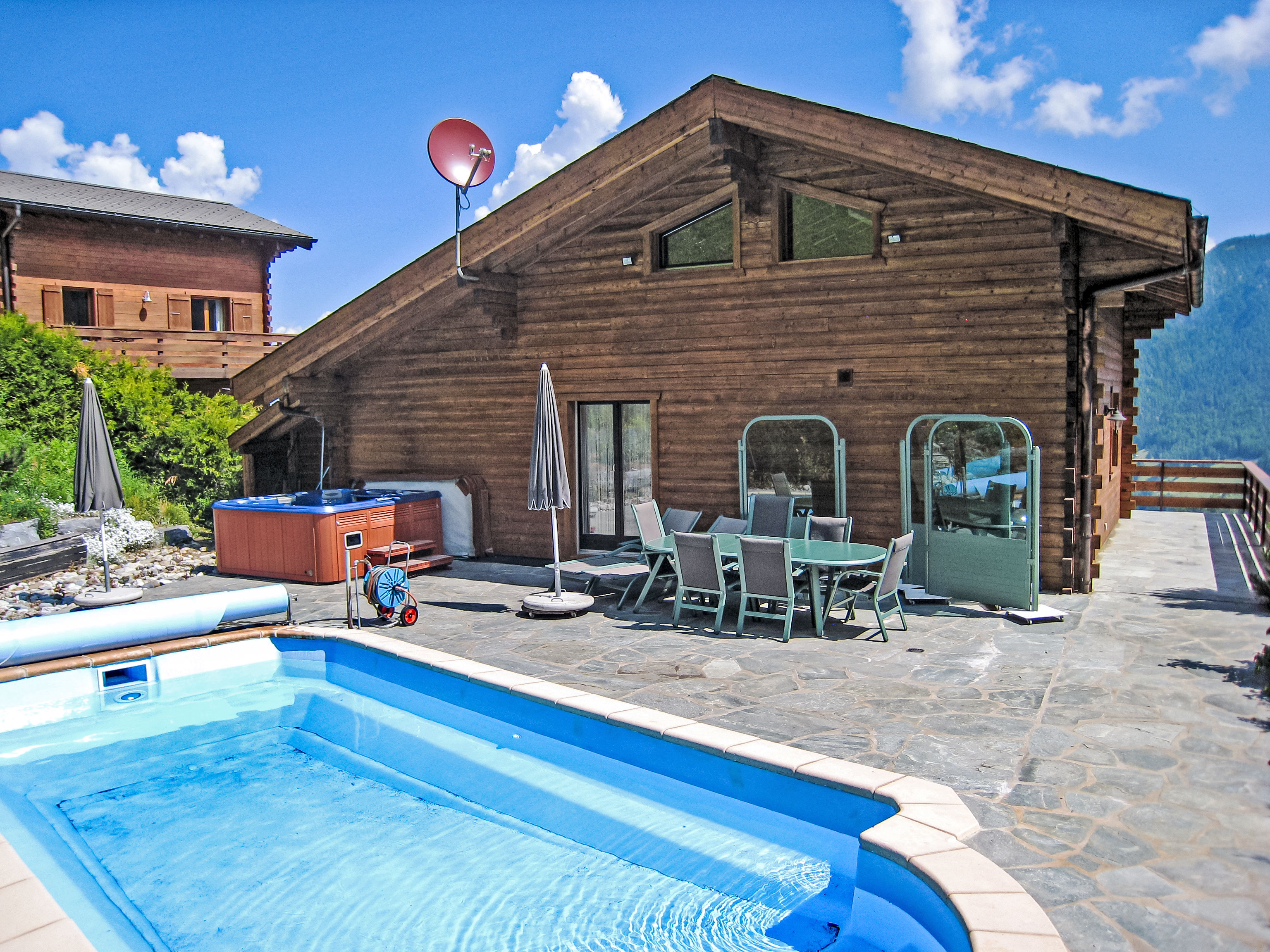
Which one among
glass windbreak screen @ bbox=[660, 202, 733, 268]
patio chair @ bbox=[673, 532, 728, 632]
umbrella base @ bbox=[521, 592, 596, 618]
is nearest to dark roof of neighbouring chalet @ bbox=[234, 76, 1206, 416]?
glass windbreak screen @ bbox=[660, 202, 733, 268]

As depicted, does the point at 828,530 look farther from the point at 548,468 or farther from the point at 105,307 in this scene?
the point at 105,307

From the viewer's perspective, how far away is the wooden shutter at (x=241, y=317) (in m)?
24.0

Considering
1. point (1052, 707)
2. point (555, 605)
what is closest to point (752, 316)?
point (555, 605)

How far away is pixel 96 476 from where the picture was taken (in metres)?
9.53

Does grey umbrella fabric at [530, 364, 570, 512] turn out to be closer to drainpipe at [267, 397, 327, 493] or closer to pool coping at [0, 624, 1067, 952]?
pool coping at [0, 624, 1067, 952]

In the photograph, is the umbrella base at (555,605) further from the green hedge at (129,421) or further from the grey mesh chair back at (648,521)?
the green hedge at (129,421)

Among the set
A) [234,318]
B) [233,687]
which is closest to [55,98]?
[234,318]

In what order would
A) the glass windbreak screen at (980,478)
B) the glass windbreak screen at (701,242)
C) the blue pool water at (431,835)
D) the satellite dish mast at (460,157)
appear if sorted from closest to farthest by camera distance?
the blue pool water at (431,835) → the glass windbreak screen at (980,478) → the glass windbreak screen at (701,242) → the satellite dish mast at (460,157)

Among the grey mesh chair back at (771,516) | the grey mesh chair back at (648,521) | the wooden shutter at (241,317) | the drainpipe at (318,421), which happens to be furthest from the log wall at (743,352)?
the wooden shutter at (241,317)

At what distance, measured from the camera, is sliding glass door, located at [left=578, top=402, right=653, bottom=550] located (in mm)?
→ 11688

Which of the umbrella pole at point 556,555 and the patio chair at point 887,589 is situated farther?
the umbrella pole at point 556,555

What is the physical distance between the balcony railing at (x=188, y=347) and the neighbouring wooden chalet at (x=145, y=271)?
2 cm

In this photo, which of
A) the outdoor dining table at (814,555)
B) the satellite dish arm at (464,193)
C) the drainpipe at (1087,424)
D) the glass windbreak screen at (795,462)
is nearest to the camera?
the outdoor dining table at (814,555)

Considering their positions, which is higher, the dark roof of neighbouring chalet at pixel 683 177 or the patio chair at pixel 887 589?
the dark roof of neighbouring chalet at pixel 683 177
